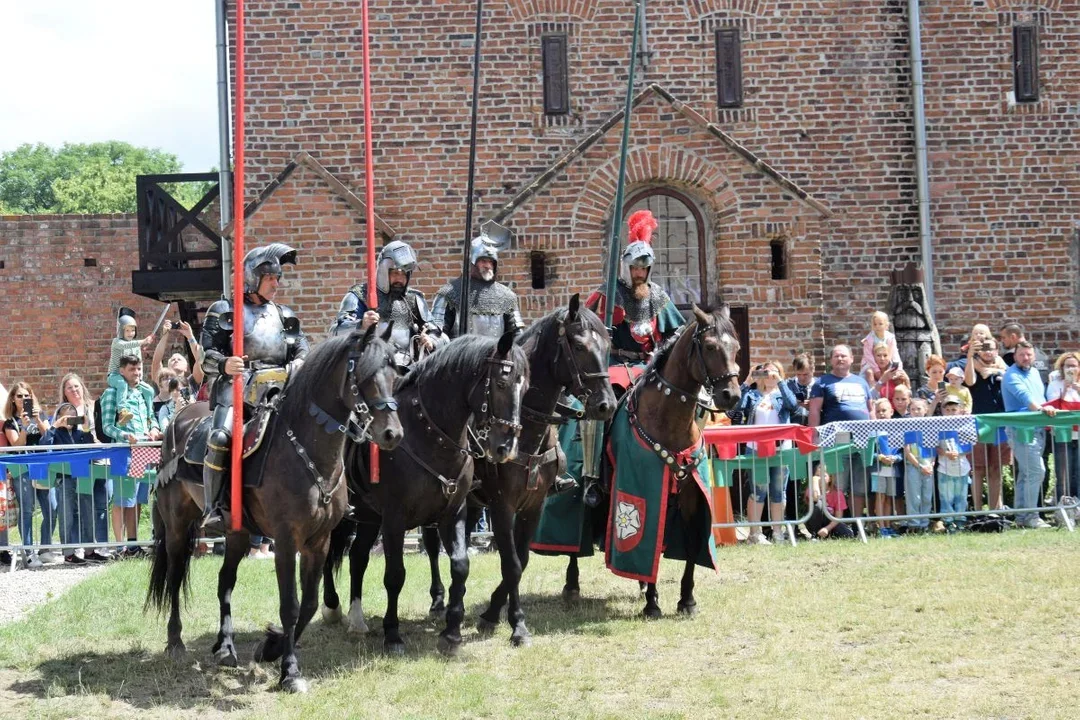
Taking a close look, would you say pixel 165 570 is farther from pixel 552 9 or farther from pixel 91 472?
pixel 552 9

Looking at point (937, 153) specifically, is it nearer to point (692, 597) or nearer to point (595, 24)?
point (595, 24)

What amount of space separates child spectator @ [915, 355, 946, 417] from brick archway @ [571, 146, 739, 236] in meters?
4.28

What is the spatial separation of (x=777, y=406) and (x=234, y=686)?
265 inches

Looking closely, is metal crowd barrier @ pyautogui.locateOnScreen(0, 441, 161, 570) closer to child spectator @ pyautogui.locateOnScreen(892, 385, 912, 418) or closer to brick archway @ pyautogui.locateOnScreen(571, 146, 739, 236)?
brick archway @ pyautogui.locateOnScreen(571, 146, 739, 236)

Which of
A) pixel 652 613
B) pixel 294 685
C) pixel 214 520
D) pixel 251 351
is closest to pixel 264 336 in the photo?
pixel 251 351

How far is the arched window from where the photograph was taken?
17.0m

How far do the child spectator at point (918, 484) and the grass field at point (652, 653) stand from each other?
1.43 meters

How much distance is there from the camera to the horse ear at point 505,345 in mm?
7769

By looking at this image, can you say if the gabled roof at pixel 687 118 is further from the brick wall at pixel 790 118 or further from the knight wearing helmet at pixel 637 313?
the knight wearing helmet at pixel 637 313

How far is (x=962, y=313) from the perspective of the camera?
59.1ft

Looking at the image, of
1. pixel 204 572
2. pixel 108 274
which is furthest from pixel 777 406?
pixel 108 274

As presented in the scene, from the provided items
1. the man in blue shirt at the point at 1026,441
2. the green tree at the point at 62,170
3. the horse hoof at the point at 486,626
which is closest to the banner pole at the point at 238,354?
the horse hoof at the point at 486,626

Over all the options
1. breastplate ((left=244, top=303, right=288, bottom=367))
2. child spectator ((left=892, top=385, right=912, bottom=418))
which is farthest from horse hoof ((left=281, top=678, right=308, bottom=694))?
child spectator ((left=892, top=385, right=912, bottom=418))

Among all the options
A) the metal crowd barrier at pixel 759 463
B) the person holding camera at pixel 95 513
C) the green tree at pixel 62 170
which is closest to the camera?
the metal crowd barrier at pixel 759 463
